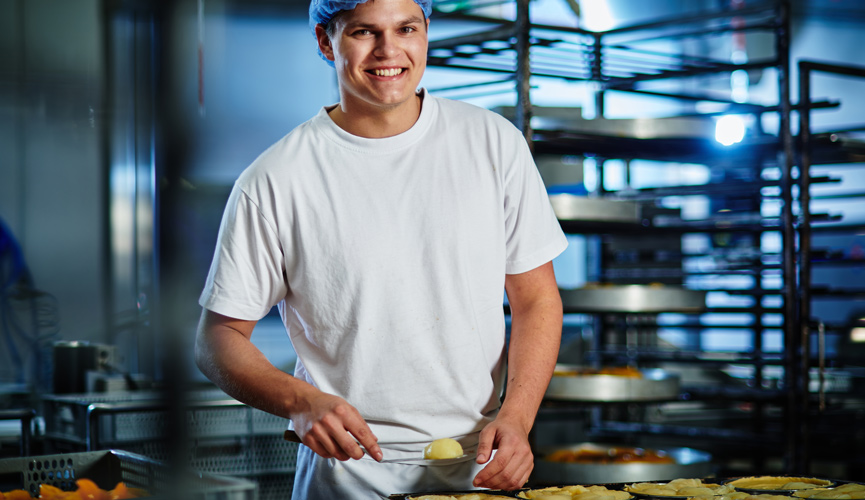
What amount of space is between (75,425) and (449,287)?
1678mm

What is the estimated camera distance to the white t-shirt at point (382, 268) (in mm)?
1225

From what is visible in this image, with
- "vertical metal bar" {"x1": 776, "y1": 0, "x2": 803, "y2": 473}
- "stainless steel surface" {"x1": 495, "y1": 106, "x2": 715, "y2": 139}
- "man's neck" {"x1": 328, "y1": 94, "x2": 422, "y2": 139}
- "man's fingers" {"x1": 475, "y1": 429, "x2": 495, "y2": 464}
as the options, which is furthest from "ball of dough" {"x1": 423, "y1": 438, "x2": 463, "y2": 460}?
"vertical metal bar" {"x1": 776, "y1": 0, "x2": 803, "y2": 473}

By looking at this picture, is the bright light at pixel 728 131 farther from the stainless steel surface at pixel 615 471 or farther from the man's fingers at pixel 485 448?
the man's fingers at pixel 485 448

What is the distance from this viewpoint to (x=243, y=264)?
1233mm

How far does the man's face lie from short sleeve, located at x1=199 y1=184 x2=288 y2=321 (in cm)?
24

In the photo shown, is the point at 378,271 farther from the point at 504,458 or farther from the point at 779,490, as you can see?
the point at 779,490

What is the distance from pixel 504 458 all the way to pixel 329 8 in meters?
0.67

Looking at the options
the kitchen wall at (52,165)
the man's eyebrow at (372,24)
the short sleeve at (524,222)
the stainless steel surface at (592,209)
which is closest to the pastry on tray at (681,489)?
the short sleeve at (524,222)

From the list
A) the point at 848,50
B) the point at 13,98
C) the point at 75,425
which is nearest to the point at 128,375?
the point at 75,425

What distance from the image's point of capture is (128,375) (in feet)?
9.38

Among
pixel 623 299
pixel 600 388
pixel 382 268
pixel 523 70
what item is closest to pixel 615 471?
pixel 600 388

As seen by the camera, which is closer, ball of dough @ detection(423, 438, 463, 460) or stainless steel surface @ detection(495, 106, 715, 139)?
ball of dough @ detection(423, 438, 463, 460)

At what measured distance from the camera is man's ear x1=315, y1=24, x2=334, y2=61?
1.31m

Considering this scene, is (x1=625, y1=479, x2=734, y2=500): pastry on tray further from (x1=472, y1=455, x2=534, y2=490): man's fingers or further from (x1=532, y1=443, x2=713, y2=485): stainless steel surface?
(x1=532, y1=443, x2=713, y2=485): stainless steel surface
